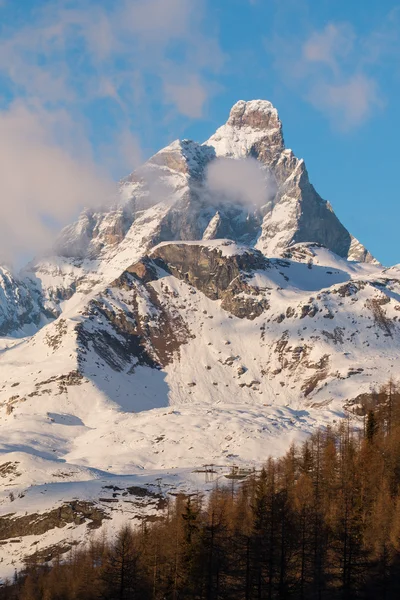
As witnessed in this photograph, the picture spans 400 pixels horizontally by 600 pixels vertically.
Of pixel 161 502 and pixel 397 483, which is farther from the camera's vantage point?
pixel 161 502

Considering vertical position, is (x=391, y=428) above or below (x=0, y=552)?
above

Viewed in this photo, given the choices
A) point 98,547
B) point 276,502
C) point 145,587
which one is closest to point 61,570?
point 98,547

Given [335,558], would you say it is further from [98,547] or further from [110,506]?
[110,506]

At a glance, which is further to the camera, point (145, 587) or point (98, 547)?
point (98, 547)

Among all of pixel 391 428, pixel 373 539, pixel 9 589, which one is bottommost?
pixel 9 589

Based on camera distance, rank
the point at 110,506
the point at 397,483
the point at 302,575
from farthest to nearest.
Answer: the point at 110,506 < the point at 397,483 < the point at 302,575

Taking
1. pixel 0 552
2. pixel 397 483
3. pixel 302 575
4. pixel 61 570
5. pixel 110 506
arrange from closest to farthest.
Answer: pixel 302 575
pixel 397 483
pixel 61 570
pixel 0 552
pixel 110 506

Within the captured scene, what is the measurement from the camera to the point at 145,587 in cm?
10762

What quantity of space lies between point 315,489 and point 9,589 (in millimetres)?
55544

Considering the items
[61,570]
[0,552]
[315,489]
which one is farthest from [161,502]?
[315,489]

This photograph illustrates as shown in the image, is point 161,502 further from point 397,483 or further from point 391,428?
point 397,483

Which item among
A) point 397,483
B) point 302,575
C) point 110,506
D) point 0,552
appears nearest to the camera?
point 302,575

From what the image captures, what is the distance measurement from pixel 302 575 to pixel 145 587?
62.5 feet

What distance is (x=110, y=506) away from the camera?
19862 cm
